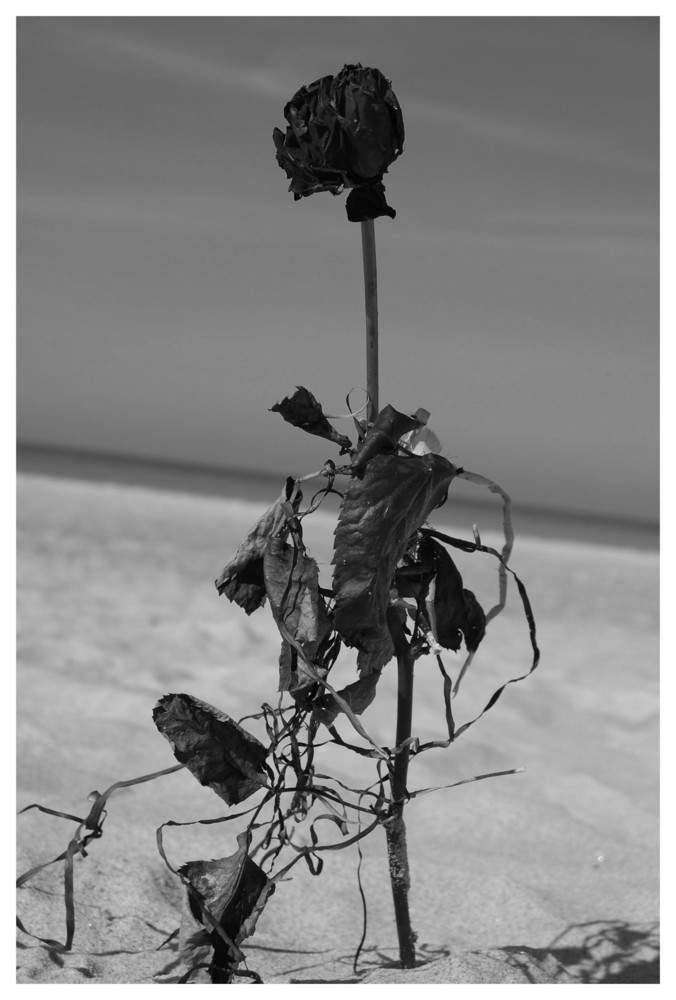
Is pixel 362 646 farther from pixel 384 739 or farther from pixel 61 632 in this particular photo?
pixel 61 632

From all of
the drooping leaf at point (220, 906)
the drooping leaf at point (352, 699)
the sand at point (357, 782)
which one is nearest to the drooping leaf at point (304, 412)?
the sand at point (357, 782)

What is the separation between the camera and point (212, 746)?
0.94m

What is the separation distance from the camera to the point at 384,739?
2.30 meters

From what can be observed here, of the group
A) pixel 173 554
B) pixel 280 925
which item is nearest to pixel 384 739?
pixel 280 925

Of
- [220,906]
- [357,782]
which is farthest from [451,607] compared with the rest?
[357,782]

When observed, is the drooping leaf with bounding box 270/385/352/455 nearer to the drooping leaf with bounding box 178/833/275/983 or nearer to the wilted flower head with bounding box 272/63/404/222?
the wilted flower head with bounding box 272/63/404/222

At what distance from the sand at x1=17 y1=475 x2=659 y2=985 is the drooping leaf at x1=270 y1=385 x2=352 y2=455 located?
147 millimetres

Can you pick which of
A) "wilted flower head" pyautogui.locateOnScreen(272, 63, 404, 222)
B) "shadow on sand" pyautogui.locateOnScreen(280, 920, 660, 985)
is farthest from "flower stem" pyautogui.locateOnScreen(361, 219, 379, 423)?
"shadow on sand" pyautogui.locateOnScreen(280, 920, 660, 985)

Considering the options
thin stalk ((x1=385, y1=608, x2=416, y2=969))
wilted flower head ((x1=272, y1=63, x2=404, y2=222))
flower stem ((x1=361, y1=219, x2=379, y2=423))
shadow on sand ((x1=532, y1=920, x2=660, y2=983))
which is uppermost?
wilted flower head ((x1=272, y1=63, x2=404, y2=222))

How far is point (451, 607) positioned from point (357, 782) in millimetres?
1196

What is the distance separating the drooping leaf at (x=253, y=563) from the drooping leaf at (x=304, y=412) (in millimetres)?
73

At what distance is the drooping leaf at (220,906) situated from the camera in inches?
36.3

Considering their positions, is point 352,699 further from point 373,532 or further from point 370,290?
point 370,290

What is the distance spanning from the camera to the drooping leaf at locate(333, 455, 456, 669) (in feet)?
2.69
